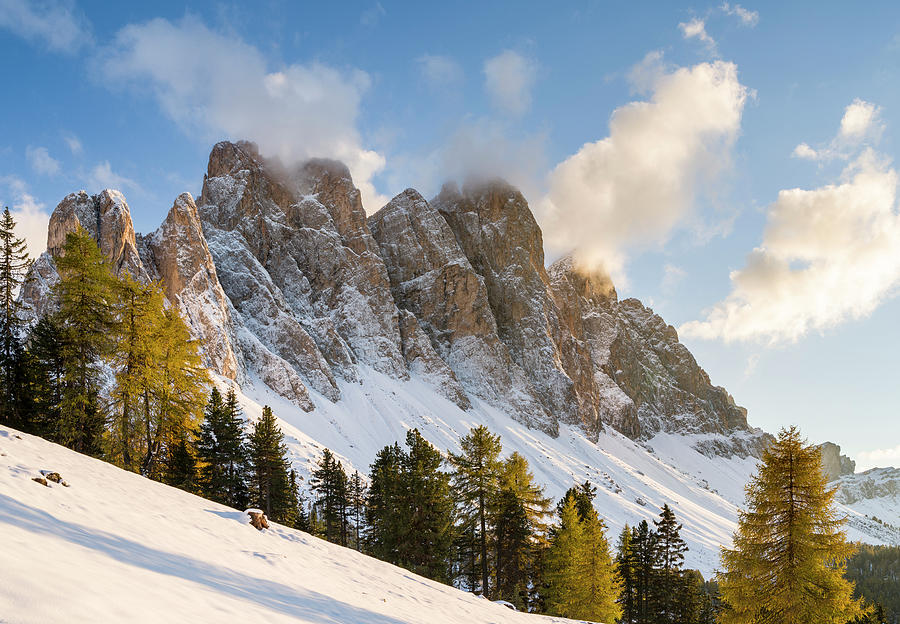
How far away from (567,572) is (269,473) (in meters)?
19.7

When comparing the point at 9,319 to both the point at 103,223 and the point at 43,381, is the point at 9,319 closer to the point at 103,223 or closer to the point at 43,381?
the point at 43,381

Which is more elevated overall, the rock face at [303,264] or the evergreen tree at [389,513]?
the rock face at [303,264]

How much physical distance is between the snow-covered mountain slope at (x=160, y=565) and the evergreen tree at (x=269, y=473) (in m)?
17.1

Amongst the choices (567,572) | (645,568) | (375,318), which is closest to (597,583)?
(567,572)

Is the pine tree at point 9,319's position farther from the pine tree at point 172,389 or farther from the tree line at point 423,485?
the pine tree at point 172,389

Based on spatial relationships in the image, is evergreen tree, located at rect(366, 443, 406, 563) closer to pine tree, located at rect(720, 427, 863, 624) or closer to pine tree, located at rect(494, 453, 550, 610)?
pine tree, located at rect(494, 453, 550, 610)

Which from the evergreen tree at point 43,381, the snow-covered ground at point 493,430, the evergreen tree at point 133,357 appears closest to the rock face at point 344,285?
the snow-covered ground at point 493,430

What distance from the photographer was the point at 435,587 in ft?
55.7

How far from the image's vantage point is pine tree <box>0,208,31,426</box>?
27359 millimetres

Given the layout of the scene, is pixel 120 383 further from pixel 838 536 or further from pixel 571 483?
pixel 571 483

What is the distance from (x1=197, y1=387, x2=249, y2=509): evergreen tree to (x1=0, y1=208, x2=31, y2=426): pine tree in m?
9.49

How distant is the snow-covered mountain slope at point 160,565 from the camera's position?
6039 millimetres

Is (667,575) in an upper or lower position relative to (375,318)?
lower

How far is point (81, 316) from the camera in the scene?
74.9 ft
